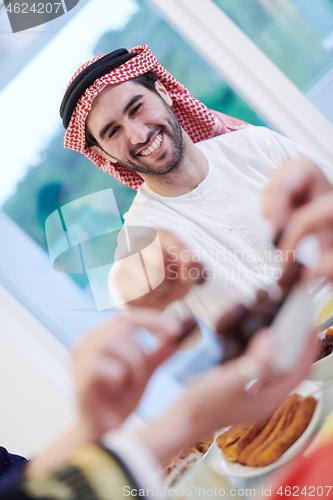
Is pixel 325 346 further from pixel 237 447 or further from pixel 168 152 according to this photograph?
pixel 168 152

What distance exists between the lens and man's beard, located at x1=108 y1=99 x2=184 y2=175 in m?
0.47

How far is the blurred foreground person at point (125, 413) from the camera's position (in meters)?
0.15

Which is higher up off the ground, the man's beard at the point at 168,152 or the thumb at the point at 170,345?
the man's beard at the point at 168,152

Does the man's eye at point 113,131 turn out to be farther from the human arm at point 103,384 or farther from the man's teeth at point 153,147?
the human arm at point 103,384

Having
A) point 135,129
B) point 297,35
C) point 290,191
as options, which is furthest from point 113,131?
point 297,35

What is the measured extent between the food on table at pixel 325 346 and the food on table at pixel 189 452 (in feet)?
0.40

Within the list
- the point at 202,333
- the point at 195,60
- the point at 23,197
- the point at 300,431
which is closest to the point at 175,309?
the point at 202,333

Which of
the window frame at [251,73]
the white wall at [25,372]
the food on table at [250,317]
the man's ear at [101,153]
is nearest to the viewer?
the food on table at [250,317]

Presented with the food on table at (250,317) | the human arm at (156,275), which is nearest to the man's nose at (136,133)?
the human arm at (156,275)

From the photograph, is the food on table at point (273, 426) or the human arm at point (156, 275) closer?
the food on table at point (273, 426)

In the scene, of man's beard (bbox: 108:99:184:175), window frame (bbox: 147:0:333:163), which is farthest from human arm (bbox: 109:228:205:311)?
window frame (bbox: 147:0:333:163)

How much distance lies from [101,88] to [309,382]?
413 mm

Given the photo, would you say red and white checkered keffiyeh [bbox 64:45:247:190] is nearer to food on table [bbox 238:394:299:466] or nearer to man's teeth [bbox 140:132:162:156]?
man's teeth [bbox 140:132:162:156]

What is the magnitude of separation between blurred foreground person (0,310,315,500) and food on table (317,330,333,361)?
7 centimetres
